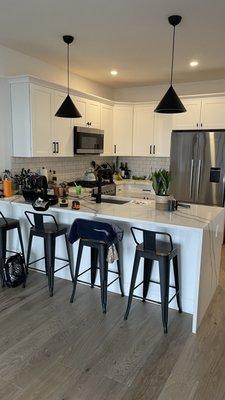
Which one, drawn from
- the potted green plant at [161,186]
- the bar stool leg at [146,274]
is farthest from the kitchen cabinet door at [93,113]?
the bar stool leg at [146,274]

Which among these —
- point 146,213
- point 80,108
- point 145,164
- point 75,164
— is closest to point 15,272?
point 146,213

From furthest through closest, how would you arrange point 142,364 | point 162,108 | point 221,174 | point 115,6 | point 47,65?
point 221,174
point 47,65
point 162,108
point 115,6
point 142,364

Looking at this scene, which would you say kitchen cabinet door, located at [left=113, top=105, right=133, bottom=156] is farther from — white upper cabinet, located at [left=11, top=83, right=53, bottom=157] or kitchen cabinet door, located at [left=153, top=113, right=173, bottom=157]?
white upper cabinet, located at [left=11, top=83, right=53, bottom=157]

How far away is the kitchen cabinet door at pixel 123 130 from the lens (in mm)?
5637

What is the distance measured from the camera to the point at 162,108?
114 inches

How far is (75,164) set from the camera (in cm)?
529

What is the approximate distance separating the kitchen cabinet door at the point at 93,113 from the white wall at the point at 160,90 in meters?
1.08

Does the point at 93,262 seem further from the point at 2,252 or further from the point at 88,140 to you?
the point at 88,140

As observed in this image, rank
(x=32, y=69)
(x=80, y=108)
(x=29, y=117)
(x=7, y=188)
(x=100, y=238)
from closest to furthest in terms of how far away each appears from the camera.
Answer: (x=100, y=238), (x=7, y=188), (x=29, y=117), (x=32, y=69), (x=80, y=108)

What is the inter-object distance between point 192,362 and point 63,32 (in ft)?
11.1

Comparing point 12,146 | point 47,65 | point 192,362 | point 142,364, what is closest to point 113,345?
point 142,364

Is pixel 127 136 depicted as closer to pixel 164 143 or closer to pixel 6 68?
pixel 164 143

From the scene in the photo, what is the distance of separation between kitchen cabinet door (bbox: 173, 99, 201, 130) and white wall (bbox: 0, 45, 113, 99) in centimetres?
170

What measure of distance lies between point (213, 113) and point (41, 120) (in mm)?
2728
